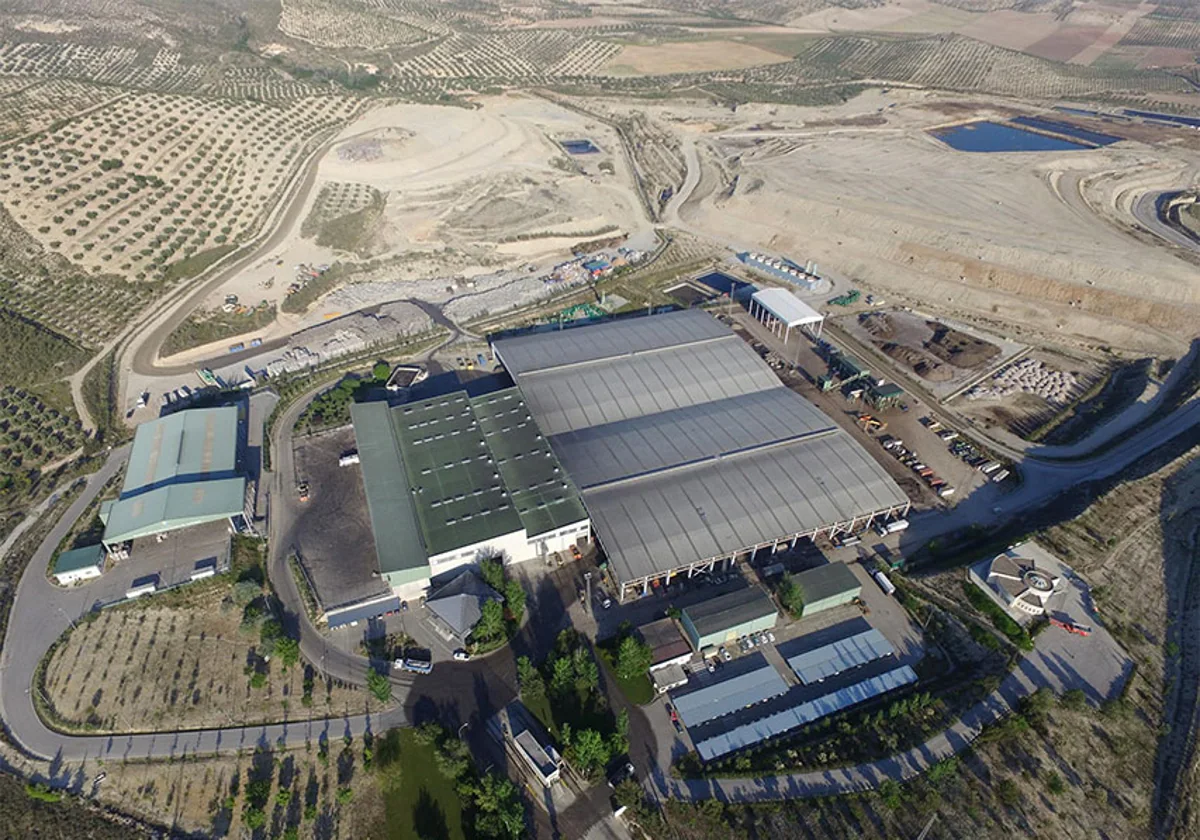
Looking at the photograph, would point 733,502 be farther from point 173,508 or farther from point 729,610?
point 173,508

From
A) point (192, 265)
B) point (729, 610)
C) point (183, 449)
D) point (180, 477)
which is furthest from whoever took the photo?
point (192, 265)

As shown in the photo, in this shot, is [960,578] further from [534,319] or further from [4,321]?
[4,321]

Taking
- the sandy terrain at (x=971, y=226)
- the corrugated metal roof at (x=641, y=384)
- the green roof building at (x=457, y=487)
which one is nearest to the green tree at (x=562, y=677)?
the green roof building at (x=457, y=487)

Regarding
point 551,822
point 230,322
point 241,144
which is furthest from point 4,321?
point 551,822

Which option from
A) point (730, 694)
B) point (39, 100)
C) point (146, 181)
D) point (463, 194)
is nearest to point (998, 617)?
point (730, 694)

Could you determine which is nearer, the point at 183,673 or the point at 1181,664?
the point at 183,673

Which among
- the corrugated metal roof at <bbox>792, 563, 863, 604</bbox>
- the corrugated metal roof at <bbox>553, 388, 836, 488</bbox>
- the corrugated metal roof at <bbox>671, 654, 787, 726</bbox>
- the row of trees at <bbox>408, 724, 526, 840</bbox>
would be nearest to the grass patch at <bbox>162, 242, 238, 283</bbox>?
the corrugated metal roof at <bbox>553, 388, 836, 488</bbox>

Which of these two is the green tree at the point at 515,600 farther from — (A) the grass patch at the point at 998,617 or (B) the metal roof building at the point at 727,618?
(A) the grass patch at the point at 998,617
